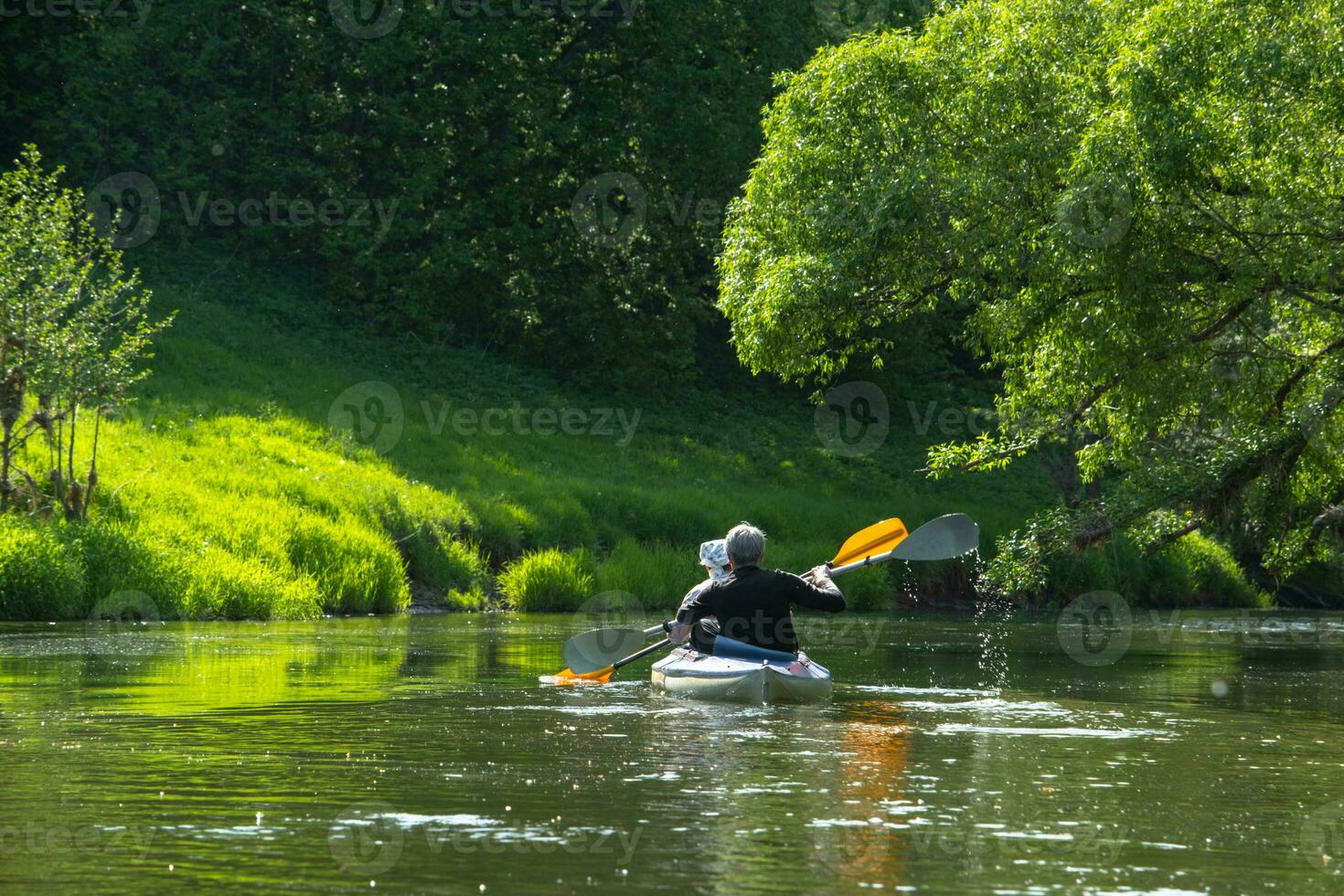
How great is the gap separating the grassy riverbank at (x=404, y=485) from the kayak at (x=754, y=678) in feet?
32.6

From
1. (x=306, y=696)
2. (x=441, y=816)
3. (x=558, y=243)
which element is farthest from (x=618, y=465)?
(x=441, y=816)

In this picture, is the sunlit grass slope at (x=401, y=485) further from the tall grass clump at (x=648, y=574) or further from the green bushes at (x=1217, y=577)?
the green bushes at (x=1217, y=577)

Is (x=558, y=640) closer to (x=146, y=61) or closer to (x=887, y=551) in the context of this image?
(x=887, y=551)

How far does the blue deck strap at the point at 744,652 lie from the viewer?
12.6m

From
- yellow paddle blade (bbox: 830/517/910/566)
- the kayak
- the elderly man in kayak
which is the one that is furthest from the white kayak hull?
yellow paddle blade (bbox: 830/517/910/566)

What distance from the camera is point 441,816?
24.2ft

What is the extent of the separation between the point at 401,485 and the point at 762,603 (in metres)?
15.7

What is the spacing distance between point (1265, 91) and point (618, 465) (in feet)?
66.6

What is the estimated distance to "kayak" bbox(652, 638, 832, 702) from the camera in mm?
12383

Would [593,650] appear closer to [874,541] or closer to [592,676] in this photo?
[592,676]

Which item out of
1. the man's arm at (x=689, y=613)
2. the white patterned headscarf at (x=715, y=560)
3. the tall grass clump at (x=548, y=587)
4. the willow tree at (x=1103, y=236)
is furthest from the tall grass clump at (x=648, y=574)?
the white patterned headscarf at (x=715, y=560)

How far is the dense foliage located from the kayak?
25.9 metres

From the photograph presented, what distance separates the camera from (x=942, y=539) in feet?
49.9

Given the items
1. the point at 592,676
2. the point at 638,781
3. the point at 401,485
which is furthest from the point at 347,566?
the point at 638,781
